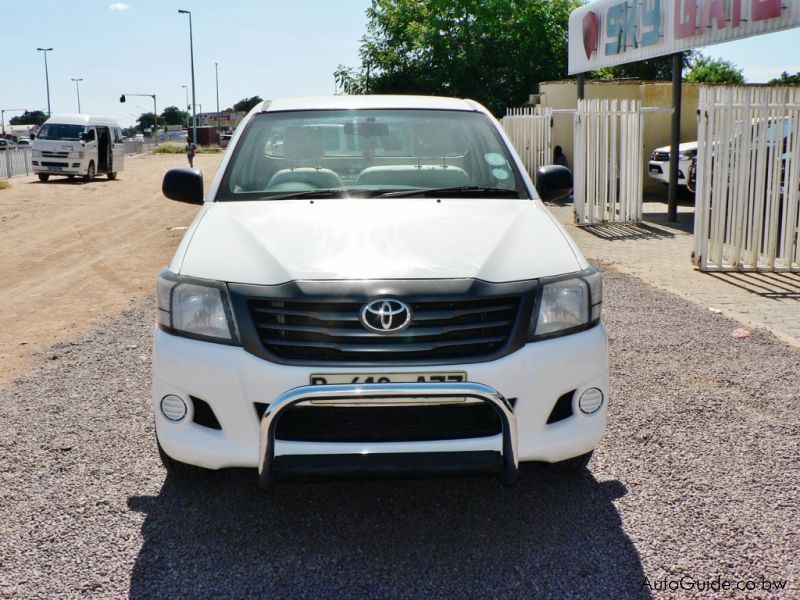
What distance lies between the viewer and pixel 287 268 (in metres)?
3.22

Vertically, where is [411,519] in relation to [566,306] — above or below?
below

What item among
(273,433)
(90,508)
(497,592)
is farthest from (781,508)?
(90,508)

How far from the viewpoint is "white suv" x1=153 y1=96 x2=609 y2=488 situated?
304 centimetres

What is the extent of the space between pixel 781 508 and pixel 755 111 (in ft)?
21.7

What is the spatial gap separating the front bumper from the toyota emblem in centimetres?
14

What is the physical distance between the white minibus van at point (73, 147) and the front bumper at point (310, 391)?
91.9ft

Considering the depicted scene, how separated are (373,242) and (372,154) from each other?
134 centimetres

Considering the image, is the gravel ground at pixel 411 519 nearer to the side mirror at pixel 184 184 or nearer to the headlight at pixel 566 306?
the headlight at pixel 566 306

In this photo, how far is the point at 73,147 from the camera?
2903 cm

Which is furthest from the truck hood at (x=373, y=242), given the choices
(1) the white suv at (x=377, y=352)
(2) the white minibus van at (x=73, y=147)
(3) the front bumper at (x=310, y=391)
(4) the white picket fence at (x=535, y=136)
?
(2) the white minibus van at (x=73, y=147)

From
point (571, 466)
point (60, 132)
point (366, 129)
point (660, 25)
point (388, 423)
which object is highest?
point (660, 25)

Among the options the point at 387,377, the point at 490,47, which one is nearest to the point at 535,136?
the point at 490,47

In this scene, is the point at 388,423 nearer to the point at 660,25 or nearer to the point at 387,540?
the point at 387,540

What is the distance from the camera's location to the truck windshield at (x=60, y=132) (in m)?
29.3
